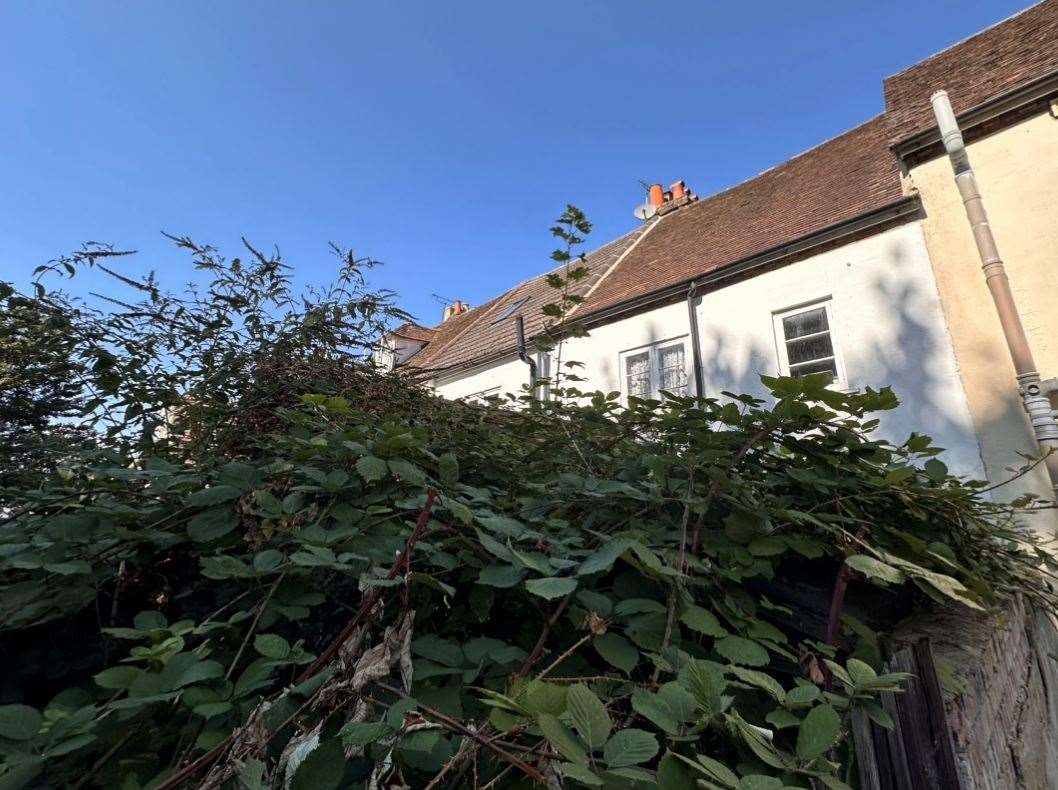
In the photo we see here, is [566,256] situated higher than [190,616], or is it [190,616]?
[566,256]

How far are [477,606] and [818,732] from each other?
0.57 meters

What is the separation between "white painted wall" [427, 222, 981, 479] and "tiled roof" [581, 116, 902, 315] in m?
0.55

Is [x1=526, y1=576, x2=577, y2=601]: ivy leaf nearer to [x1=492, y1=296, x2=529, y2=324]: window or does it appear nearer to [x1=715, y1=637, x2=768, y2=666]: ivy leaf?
[x1=715, y1=637, x2=768, y2=666]: ivy leaf

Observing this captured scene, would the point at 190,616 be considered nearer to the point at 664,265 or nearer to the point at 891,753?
the point at 891,753

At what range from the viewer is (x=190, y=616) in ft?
3.71

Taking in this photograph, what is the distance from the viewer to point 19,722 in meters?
0.73

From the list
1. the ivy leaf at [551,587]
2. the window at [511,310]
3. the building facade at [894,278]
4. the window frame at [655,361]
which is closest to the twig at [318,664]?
the ivy leaf at [551,587]

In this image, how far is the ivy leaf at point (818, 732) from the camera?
28.0 inches

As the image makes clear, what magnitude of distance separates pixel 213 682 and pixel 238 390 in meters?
1.67

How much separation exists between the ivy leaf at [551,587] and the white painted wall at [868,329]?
6.45m

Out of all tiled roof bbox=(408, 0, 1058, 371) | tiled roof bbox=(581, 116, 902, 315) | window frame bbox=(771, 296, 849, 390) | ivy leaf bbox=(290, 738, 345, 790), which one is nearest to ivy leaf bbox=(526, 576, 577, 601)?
ivy leaf bbox=(290, 738, 345, 790)

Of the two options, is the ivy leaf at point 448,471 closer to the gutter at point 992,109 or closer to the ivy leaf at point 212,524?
the ivy leaf at point 212,524

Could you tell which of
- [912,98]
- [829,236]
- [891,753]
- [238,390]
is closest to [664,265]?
[829,236]

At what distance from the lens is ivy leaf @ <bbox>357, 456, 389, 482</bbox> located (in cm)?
110
